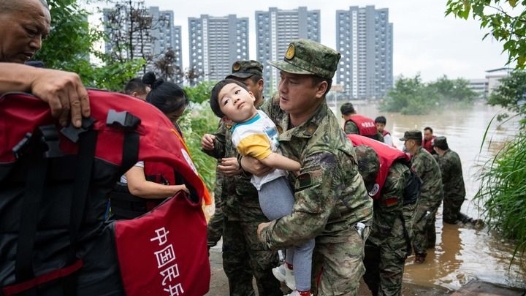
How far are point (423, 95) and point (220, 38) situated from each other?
72.5 ft

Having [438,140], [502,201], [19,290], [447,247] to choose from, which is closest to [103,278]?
[19,290]

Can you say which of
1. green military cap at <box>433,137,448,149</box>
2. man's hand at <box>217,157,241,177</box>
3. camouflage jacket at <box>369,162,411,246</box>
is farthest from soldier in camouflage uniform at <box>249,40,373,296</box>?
green military cap at <box>433,137,448,149</box>

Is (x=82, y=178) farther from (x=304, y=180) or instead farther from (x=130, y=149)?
(x=304, y=180)

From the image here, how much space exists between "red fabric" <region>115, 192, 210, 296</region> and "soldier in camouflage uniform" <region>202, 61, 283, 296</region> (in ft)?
3.90

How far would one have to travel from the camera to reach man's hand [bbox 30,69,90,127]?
1.15m

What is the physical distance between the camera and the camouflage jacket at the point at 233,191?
3.03m

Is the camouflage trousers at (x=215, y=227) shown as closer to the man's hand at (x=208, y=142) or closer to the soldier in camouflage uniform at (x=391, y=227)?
the man's hand at (x=208, y=142)

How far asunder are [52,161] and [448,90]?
53.1m

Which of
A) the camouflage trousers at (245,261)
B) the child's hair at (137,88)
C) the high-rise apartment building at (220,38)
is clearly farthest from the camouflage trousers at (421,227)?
the high-rise apartment building at (220,38)

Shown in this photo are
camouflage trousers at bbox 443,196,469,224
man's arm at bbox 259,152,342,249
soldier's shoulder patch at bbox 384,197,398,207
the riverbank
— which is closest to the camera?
man's arm at bbox 259,152,342,249

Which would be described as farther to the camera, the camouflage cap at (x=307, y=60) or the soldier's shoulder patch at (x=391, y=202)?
the soldier's shoulder patch at (x=391, y=202)

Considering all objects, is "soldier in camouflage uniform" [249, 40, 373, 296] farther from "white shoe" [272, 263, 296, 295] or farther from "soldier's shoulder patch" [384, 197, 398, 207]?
"soldier's shoulder patch" [384, 197, 398, 207]

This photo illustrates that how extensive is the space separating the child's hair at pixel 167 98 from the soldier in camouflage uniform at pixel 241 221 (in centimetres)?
42

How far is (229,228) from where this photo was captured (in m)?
3.43
